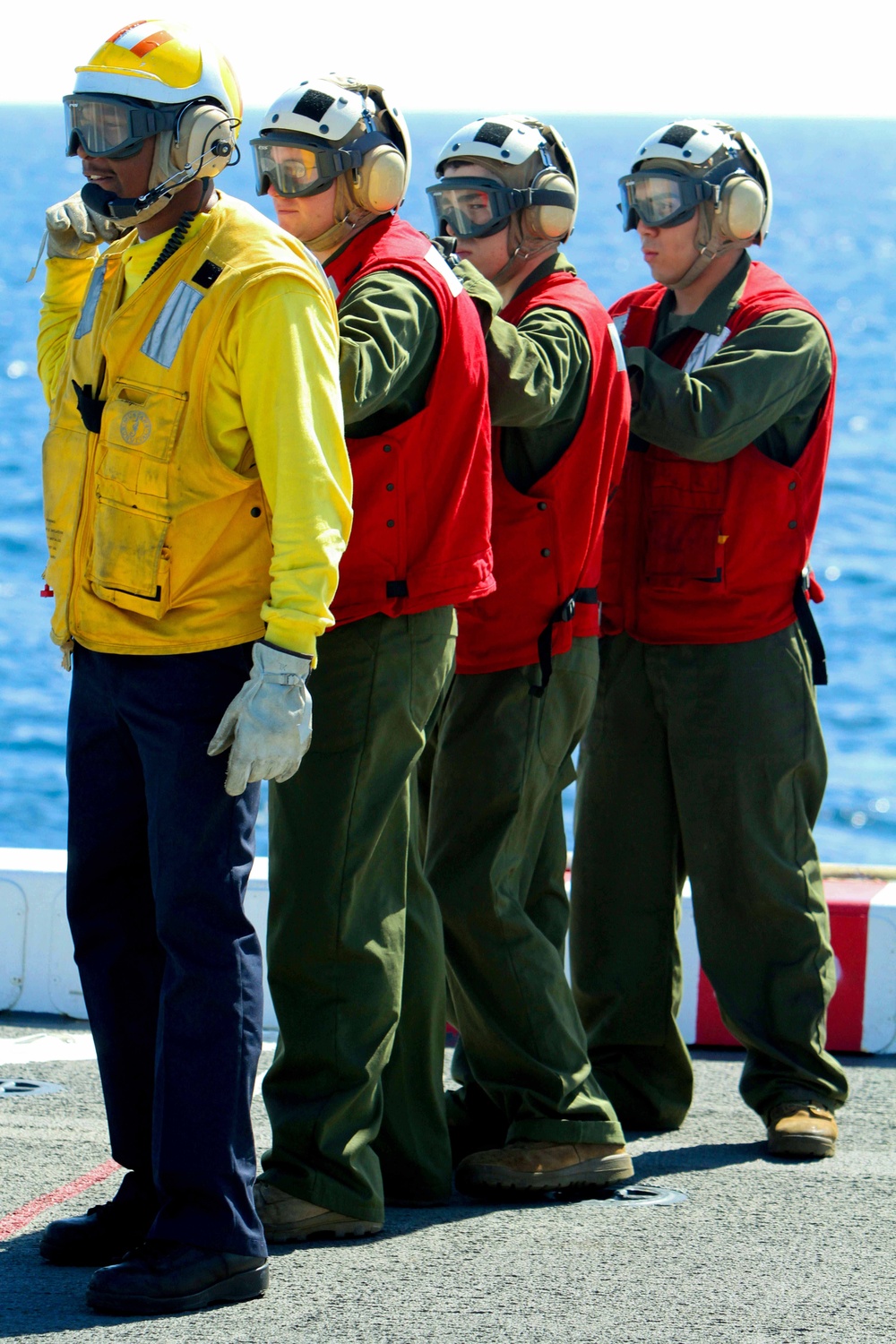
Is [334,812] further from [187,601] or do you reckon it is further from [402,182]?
[402,182]

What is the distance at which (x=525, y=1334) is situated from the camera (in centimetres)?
354

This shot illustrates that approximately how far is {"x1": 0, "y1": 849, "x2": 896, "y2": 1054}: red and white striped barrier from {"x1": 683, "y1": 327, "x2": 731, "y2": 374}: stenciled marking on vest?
1656 mm

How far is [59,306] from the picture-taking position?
430 cm

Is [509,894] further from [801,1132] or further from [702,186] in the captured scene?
[702,186]

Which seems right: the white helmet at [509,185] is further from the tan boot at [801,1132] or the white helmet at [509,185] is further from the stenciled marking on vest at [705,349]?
the tan boot at [801,1132]

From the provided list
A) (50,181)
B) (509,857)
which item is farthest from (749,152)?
(50,181)

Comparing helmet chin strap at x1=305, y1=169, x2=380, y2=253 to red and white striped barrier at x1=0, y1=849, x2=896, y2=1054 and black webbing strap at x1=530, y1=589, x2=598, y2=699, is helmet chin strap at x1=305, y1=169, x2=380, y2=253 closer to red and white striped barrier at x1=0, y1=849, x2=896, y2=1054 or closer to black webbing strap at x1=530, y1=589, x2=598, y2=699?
black webbing strap at x1=530, y1=589, x2=598, y2=699

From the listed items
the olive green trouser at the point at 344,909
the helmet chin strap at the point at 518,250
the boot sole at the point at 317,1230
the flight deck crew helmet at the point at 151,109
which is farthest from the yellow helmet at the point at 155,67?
the boot sole at the point at 317,1230

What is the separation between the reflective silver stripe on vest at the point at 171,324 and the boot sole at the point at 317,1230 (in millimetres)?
1686

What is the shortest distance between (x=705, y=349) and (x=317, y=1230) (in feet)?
7.86

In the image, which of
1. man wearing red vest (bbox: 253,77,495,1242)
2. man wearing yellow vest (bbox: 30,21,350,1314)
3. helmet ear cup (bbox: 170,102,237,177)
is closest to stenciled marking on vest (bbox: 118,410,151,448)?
man wearing yellow vest (bbox: 30,21,350,1314)

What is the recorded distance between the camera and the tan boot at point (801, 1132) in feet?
16.0

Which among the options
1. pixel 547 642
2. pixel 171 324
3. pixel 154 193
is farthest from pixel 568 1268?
pixel 154 193

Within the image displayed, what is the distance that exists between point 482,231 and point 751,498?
95 centimetres
